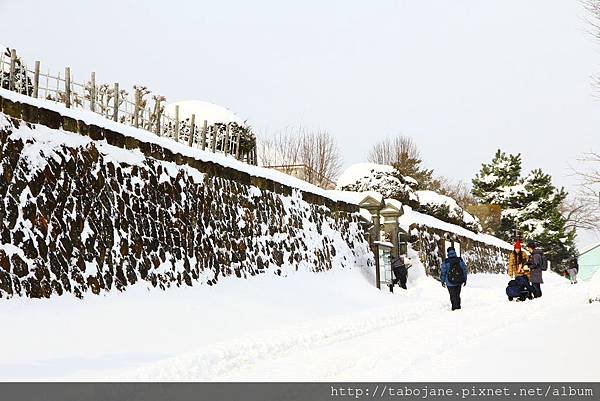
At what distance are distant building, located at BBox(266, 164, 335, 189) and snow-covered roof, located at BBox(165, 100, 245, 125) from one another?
10122mm

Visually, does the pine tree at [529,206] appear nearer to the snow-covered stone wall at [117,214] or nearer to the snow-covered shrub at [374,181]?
the snow-covered shrub at [374,181]

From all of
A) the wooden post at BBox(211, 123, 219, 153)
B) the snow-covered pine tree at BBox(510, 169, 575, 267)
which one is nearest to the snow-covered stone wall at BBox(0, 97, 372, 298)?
the wooden post at BBox(211, 123, 219, 153)

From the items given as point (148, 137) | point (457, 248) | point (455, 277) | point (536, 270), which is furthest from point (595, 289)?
point (457, 248)

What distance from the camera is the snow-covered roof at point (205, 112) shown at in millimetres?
22359

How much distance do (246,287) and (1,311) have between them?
248 inches

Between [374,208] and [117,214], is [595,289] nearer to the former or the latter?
[374,208]

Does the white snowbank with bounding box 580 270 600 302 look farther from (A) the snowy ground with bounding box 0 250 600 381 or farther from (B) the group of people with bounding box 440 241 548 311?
(B) the group of people with bounding box 440 241 548 311

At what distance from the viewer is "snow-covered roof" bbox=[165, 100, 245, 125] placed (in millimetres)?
→ 22359

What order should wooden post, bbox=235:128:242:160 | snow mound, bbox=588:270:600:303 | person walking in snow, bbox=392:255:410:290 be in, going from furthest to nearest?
1. wooden post, bbox=235:128:242:160
2. person walking in snow, bbox=392:255:410:290
3. snow mound, bbox=588:270:600:303

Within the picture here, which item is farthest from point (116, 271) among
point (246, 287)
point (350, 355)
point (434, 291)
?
point (434, 291)

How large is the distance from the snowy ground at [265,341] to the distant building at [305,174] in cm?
1987

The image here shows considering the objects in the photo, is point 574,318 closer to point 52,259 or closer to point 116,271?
point 116,271

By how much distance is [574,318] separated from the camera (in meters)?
10.4

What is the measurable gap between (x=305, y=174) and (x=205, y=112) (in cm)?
1348
